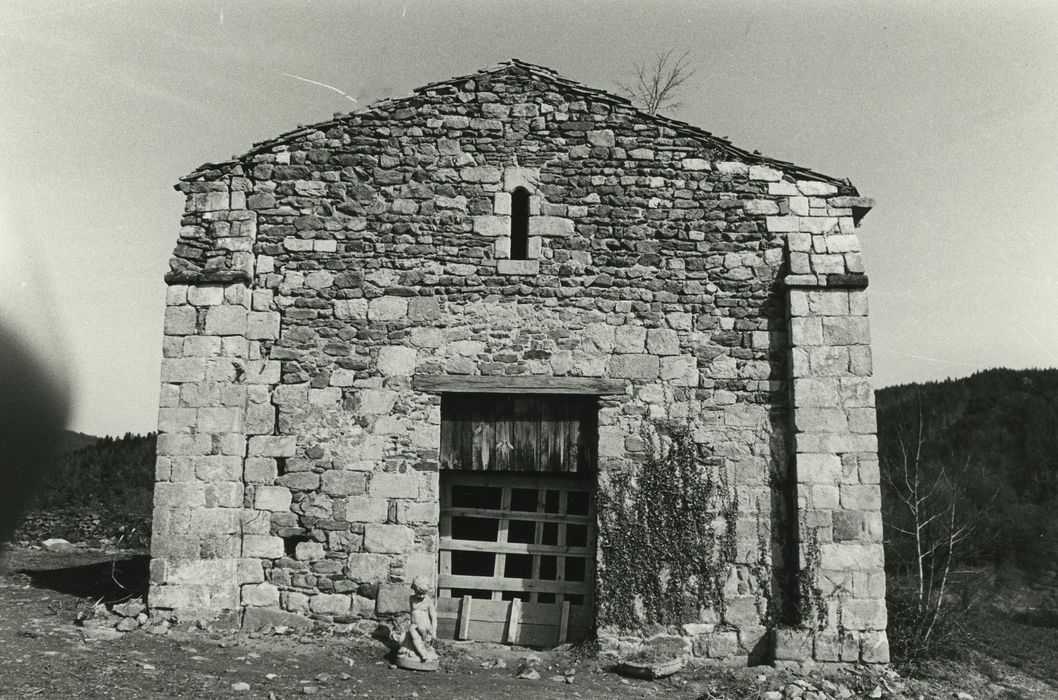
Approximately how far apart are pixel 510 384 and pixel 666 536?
2144mm

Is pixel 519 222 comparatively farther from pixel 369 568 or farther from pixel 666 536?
pixel 369 568

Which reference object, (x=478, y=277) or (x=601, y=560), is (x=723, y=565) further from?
(x=478, y=277)

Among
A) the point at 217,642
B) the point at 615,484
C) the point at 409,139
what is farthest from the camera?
the point at 409,139

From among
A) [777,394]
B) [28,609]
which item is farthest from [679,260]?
[28,609]

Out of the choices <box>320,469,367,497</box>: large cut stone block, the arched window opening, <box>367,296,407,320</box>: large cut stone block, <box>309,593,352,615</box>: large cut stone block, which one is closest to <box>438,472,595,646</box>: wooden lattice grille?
<box>320,469,367,497</box>: large cut stone block

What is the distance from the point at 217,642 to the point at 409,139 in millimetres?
5318

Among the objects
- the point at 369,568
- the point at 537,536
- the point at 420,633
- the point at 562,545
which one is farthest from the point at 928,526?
the point at 369,568

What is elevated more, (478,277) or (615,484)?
(478,277)

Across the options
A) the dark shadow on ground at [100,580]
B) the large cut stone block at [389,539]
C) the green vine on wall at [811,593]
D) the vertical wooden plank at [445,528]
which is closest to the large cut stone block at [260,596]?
the large cut stone block at [389,539]

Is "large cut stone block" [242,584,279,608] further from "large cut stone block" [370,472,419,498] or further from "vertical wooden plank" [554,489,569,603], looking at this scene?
"vertical wooden plank" [554,489,569,603]

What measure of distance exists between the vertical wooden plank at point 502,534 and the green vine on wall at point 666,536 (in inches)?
41.0

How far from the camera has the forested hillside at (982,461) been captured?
1409 cm

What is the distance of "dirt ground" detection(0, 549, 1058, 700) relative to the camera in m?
5.95

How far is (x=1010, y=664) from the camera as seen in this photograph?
8.70 meters
